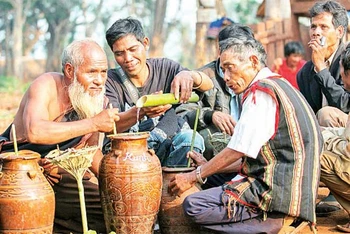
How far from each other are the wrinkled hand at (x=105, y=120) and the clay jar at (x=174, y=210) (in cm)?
56

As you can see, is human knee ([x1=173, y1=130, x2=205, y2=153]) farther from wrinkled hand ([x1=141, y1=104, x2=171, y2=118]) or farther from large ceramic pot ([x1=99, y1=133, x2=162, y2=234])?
large ceramic pot ([x1=99, y1=133, x2=162, y2=234])

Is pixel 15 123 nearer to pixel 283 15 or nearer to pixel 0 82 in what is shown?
pixel 283 15

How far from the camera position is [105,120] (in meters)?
5.08

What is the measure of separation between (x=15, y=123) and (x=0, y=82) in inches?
1011

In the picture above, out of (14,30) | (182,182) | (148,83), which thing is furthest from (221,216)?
(14,30)

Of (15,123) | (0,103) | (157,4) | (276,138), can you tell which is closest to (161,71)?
(15,123)

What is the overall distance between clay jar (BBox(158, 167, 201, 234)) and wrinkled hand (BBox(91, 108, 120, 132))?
1.83ft

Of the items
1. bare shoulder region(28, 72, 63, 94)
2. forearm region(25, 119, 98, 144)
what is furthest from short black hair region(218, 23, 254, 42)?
forearm region(25, 119, 98, 144)

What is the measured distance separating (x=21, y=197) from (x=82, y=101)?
98 centimetres

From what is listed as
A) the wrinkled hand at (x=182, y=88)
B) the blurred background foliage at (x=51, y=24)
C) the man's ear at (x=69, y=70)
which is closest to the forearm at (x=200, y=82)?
the wrinkled hand at (x=182, y=88)

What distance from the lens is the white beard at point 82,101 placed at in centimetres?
537

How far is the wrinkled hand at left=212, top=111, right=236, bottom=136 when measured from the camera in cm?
609

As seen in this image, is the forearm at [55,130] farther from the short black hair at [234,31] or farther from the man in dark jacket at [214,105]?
the short black hair at [234,31]

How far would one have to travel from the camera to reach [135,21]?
631cm
